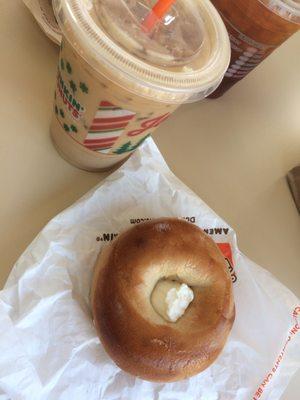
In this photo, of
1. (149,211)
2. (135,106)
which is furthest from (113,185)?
(135,106)

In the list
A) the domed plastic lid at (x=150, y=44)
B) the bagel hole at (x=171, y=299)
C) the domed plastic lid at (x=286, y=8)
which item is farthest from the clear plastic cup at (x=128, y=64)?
the bagel hole at (x=171, y=299)

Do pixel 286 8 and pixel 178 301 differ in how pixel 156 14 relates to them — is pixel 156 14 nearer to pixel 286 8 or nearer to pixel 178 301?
pixel 286 8

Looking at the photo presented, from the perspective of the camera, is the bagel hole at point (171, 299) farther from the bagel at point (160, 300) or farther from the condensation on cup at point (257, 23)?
the condensation on cup at point (257, 23)

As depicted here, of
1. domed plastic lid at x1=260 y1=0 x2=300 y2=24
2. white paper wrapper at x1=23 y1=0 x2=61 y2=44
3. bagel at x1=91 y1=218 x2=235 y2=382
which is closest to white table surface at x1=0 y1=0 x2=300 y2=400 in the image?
white paper wrapper at x1=23 y1=0 x2=61 y2=44

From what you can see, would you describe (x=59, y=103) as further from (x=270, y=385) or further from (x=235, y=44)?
(x=270, y=385)

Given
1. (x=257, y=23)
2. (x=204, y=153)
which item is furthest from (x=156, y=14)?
(x=204, y=153)

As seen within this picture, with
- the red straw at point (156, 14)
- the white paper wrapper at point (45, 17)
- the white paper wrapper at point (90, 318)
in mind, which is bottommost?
the white paper wrapper at point (90, 318)

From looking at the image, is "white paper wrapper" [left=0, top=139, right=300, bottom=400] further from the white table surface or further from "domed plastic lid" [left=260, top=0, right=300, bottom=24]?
A: "domed plastic lid" [left=260, top=0, right=300, bottom=24]
